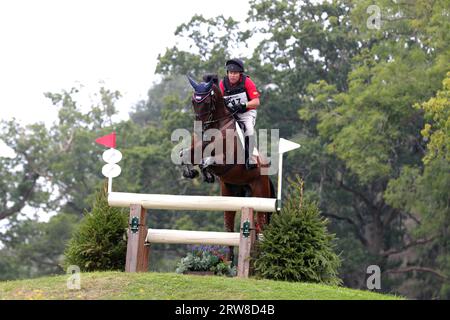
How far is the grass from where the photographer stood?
10227 mm

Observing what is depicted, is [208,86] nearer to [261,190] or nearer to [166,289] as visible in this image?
[261,190]

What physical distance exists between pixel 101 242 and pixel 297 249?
279 cm

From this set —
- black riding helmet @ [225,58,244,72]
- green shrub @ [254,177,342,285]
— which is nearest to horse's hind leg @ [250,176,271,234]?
green shrub @ [254,177,342,285]

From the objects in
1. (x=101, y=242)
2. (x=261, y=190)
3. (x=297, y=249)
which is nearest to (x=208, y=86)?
(x=261, y=190)

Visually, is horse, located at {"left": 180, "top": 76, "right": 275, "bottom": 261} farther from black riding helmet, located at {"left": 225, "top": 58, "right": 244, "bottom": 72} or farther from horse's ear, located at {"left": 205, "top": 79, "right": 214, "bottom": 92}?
black riding helmet, located at {"left": 225, "top": 58, "right": 244, "bottom": 72}

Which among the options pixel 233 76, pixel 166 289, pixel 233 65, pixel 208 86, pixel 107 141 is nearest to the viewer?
pixel 166 289

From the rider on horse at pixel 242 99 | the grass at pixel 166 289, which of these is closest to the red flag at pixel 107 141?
the rider on horse at pixel 242 99

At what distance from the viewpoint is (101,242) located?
1269 centimetres

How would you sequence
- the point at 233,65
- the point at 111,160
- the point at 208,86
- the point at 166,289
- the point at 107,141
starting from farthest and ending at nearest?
the point at 233,65
the point at 107,141
the point at 111,160
the point at 208,86
the point at 166,289

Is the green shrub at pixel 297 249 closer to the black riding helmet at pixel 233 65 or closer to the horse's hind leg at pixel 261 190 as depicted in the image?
the horse's hind leg at pixel 261 190

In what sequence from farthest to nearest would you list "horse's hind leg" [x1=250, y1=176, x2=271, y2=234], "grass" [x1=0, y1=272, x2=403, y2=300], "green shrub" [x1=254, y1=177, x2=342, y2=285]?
"horse's hind leg" [x1=250, y1=176, x2=271, y2=234]
"green shrub" [x1=254, y1=177, x2=342, y2=285]
"grass" [x1=0, y1=272, x2=403, y2=300]

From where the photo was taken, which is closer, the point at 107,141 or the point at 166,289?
the point at 166,289

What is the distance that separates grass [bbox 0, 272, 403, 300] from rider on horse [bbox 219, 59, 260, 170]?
7.02 ft

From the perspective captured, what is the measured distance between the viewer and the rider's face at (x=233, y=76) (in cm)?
1275
